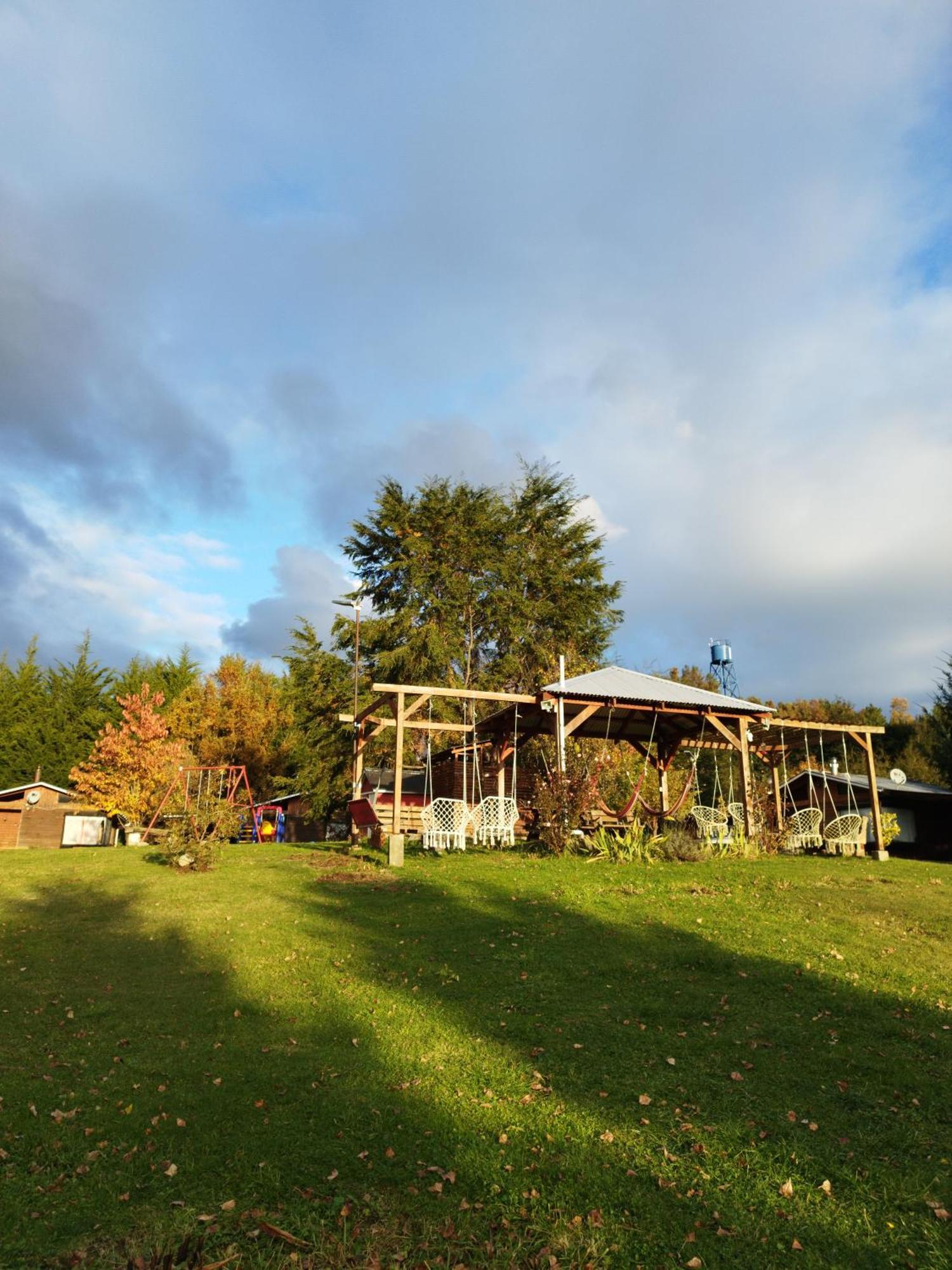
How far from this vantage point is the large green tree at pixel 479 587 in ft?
95.9

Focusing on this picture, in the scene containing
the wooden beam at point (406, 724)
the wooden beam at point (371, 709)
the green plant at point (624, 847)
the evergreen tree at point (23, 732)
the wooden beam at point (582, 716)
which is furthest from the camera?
the evergreen tree at point (23, 732)

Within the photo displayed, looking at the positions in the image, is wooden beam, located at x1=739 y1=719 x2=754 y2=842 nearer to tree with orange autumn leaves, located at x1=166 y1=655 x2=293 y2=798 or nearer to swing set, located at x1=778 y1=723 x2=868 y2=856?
swing set, located at x1=778 y1=723 x2=868 y2=856

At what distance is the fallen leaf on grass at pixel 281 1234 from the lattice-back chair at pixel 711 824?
11351mm

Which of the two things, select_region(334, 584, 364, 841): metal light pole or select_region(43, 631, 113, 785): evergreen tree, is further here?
select_region(43, 631, 113, 785): evergreen tree

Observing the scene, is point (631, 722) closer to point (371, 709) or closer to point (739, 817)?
point (739, 817)

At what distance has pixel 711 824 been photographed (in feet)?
46.7

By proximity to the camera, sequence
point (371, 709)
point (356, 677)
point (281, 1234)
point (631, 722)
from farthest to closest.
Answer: point (356, 677) < point (631, 722) < point (371, 709) < point (281, 1234)

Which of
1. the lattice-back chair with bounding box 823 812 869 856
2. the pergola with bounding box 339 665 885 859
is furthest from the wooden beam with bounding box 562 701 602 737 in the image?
the lattice-back chair with bounding box 823 812 869 856

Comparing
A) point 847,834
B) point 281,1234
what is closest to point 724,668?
point 847,834

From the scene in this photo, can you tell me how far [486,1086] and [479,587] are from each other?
25.9 metres

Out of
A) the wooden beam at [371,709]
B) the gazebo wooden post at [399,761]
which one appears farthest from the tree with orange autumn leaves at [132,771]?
the gazebo wooden post at [399,761]

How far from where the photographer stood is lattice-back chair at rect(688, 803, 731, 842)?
1402cm

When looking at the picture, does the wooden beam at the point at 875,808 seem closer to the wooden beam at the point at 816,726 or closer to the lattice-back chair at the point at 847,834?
the lattice-back chair at the point at 847,834

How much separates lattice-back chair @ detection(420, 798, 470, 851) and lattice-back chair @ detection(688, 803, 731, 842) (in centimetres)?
421
